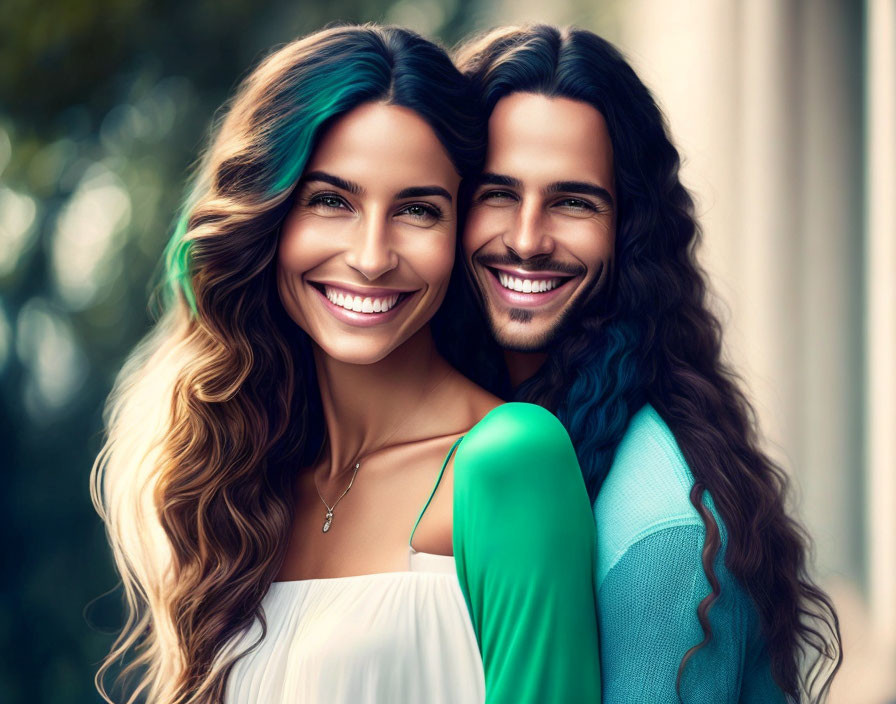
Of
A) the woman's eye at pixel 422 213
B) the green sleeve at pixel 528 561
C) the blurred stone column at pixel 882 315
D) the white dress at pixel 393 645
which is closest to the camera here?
the green sleeve at pixel 528 561

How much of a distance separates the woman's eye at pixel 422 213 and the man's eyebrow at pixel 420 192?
3 cm

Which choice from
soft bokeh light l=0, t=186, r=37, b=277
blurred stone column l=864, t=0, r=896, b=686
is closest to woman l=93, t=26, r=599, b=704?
soft bokeh light l=0, t=186, r=37, b=277

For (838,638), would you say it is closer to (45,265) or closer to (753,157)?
(753,157)

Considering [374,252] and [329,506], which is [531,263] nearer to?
[374,252]

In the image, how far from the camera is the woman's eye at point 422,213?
1.80m

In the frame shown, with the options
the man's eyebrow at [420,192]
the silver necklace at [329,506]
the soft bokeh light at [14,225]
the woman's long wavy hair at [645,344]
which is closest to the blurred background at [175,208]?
the soft bokeh light at [14,225]

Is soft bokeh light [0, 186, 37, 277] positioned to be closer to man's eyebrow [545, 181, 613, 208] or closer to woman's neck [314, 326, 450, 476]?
woman's neck [314, 326, 450, 476]

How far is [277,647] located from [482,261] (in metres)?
0.86

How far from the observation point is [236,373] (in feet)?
6.74

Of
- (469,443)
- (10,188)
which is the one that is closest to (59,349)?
(10,188)

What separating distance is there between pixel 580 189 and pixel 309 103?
0.56 m

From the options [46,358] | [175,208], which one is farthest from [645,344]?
[46,358]

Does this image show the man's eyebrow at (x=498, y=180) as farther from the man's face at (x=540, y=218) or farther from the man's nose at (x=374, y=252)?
the man's nose at (x=374, y=252)

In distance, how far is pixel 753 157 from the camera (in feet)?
14.2
